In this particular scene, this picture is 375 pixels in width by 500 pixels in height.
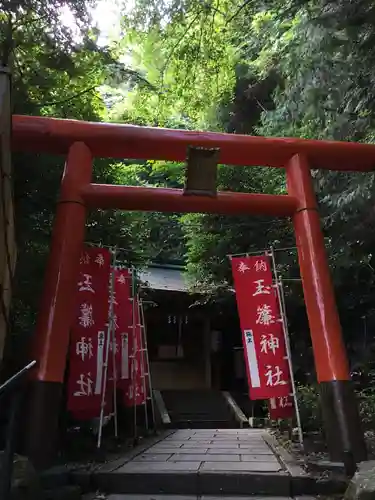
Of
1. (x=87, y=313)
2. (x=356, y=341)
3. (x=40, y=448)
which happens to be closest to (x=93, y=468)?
(x=40, y=448)

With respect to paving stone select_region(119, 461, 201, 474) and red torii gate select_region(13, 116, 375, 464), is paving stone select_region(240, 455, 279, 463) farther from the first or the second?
red torii gate select_region(13, 116, 375, 464)

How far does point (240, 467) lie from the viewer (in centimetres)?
504

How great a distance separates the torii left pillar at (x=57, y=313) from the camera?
4754 millimetres

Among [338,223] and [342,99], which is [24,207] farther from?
[338,223]

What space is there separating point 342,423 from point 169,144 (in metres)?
3.69

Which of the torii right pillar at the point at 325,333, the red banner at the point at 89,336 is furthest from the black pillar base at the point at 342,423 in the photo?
the red banner at the point at 89,336

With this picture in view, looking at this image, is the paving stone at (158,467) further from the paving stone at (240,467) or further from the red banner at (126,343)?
the red banner at (126,343)

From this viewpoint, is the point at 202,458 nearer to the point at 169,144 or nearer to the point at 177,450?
the point at 177,450

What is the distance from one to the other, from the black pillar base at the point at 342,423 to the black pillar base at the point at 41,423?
2783 millimetres

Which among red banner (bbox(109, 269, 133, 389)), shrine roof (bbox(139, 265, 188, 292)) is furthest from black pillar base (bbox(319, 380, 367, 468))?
shrine roof (bbox(139, 265, 188, 292))

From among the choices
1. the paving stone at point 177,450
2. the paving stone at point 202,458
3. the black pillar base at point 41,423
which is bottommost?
the paving stone at point 202,458

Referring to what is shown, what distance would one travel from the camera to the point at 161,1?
26.0 ft

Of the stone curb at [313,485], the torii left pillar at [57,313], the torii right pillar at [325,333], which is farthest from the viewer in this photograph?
the torii right pillar at [325,333]

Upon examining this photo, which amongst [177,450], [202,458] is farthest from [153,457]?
[177,450]
